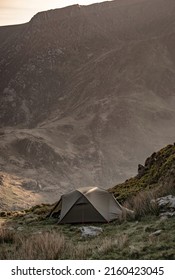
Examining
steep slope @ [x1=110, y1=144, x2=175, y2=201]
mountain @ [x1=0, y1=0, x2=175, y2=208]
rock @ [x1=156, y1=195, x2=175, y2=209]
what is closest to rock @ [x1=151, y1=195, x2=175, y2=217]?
rock @ [x1=156, y1=195, x2=175, y2=209]

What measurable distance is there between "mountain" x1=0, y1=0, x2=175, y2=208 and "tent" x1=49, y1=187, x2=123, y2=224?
33.0 meters

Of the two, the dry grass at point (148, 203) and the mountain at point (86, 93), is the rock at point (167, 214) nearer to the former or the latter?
the dry grass at point (148, 203)

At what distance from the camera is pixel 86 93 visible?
92500 mm

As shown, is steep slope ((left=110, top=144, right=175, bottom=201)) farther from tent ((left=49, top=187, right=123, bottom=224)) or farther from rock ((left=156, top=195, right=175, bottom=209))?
tent ((left=49, top=187, right=123, bottom=224))

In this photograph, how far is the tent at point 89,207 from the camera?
1479 centimetres

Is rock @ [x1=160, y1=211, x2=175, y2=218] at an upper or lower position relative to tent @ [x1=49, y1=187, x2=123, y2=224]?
lower

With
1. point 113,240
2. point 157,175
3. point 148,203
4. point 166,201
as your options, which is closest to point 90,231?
point 148,203

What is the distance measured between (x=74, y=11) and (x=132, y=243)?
403ft

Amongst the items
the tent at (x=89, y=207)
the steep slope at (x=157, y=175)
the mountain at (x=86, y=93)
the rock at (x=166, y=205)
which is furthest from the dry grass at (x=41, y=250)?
the mountain at (x=86, y=93)

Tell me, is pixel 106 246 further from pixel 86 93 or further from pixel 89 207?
pixel 86 93

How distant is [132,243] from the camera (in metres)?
8.96

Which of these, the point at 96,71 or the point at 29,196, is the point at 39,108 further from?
the point at 29,196

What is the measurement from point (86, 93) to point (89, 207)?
78303 millimetres

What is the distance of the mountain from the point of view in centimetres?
6212
